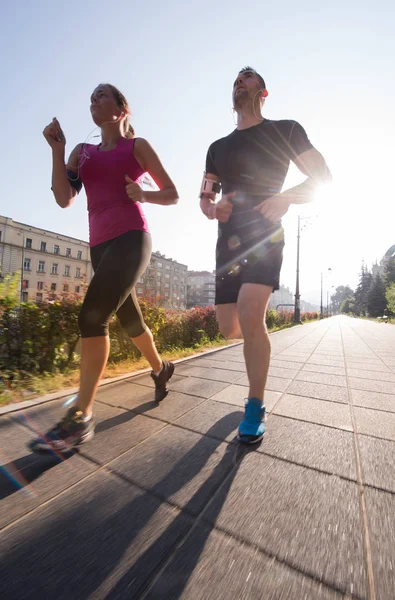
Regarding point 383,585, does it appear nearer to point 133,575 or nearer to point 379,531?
point 379,531

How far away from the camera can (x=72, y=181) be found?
200 centimetres

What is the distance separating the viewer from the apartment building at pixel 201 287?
98375mm

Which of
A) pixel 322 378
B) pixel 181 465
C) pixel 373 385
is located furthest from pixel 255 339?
pixel 373 385

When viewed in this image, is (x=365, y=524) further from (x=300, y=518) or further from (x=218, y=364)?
(x=218, y=364)

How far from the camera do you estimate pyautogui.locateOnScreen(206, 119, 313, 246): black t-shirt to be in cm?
182

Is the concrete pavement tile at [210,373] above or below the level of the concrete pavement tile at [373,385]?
above

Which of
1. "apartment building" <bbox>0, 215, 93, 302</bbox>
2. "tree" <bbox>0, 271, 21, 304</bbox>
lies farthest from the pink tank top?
"apartment building" <bbox>0, 215, 93, 302</bbox>

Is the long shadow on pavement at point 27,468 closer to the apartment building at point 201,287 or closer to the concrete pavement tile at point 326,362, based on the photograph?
the concrete pavement tile at point 326,362

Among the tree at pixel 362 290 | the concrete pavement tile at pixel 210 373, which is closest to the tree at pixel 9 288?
the concrete pavement tile at pixel 210 373

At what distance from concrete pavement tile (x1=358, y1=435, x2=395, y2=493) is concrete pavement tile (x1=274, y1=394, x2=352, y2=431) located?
8.3 inches

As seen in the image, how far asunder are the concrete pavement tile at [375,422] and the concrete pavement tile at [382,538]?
2.33 feet

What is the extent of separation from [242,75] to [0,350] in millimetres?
3236

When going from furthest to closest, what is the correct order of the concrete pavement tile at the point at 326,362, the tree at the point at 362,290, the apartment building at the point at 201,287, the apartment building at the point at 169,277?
the apartment building at the point at 201,287, the tree at the point at 362,290, the apartment building at the point at 169,277, the concrete pavement tile at the point at 326,362

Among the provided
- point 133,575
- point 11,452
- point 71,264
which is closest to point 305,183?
point 133,575
